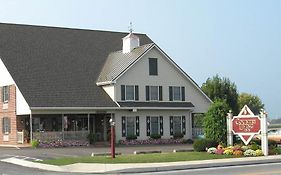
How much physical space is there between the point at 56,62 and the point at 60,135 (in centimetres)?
795

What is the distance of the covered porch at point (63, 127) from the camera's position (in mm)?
42594

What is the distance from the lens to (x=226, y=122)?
33.7 metres

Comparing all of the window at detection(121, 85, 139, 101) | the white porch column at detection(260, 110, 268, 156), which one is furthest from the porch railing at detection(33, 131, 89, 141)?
the white porch column at detection(260, 110, 268, 156)

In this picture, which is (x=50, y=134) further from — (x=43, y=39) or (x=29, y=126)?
(x=43, y=39)

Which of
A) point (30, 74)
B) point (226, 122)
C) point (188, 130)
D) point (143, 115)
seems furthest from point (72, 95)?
point (226, 122)

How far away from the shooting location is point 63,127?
44500mm

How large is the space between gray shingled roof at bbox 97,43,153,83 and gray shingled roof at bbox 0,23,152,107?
70cm

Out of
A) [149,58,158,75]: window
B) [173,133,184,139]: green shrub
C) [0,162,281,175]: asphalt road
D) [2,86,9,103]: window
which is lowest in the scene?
[0,162,281,175]: asphalt road

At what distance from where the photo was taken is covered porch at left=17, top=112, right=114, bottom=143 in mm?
42594

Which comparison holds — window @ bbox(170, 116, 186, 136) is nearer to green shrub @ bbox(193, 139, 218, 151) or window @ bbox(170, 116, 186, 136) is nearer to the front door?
the front door

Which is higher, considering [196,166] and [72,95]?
[72,95]

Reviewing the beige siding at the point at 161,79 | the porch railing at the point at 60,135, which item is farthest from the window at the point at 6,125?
the beige siding at the point at 161,79

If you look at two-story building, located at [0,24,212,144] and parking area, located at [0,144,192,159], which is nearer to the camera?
parking area, located at [0,144,192,159]

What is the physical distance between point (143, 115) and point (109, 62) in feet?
21.0
